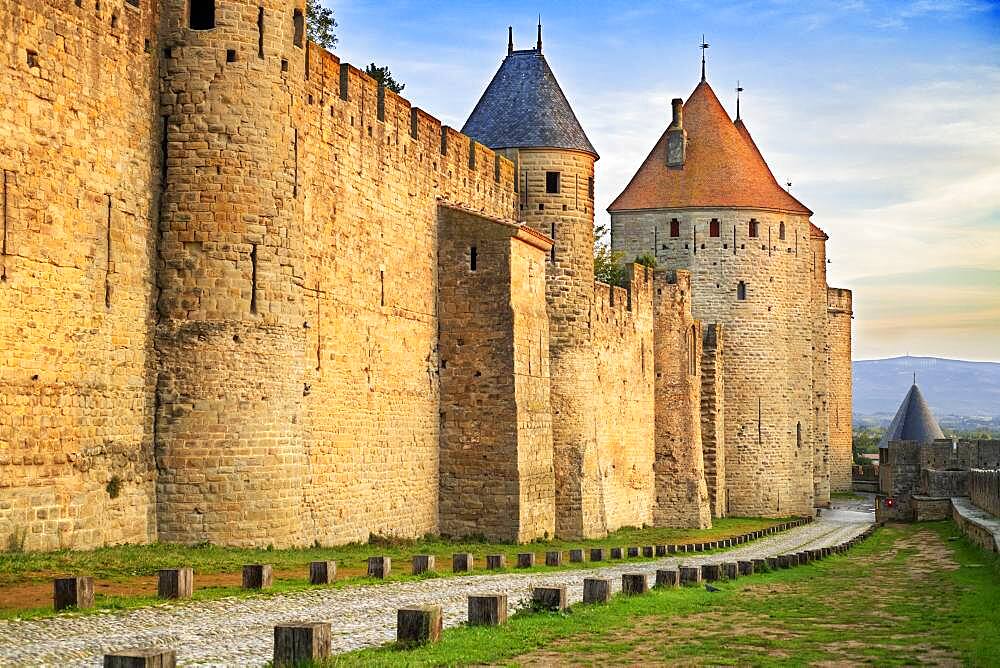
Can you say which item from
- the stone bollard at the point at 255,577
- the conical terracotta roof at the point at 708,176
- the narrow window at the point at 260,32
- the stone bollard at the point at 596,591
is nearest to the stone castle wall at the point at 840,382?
the conical terracotta roof at the point at 708,176

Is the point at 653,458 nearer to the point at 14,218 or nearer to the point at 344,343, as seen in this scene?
the point at 344,343

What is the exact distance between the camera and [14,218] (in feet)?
56.3

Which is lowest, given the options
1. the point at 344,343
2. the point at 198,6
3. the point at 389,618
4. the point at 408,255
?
the point at 389,618

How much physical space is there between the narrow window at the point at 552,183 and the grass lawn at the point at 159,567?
10.6 m

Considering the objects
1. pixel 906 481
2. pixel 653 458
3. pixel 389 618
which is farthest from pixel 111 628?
pixel 906 481

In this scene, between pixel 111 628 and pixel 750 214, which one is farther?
pixel 750 214

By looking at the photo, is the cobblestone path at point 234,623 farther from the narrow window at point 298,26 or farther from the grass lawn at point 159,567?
the narrow window at point 298,26

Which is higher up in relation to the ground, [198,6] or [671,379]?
[198,6]

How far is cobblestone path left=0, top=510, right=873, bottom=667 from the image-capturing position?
11.2 metres

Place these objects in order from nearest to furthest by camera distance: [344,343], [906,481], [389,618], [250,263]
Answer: [389,618]
[250,263]
[344,343]
[906,481]

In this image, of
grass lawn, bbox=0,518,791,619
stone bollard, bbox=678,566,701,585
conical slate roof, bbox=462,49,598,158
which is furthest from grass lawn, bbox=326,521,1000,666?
conical slate roof, bbox=462,49,598,158

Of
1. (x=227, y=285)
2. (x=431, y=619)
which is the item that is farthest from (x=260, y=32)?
(x=431, y=619)

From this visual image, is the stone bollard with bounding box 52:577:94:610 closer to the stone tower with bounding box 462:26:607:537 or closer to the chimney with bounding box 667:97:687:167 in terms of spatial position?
the stone tower with bounding box 462:26:607:537

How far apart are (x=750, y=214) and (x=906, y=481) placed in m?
11.7
